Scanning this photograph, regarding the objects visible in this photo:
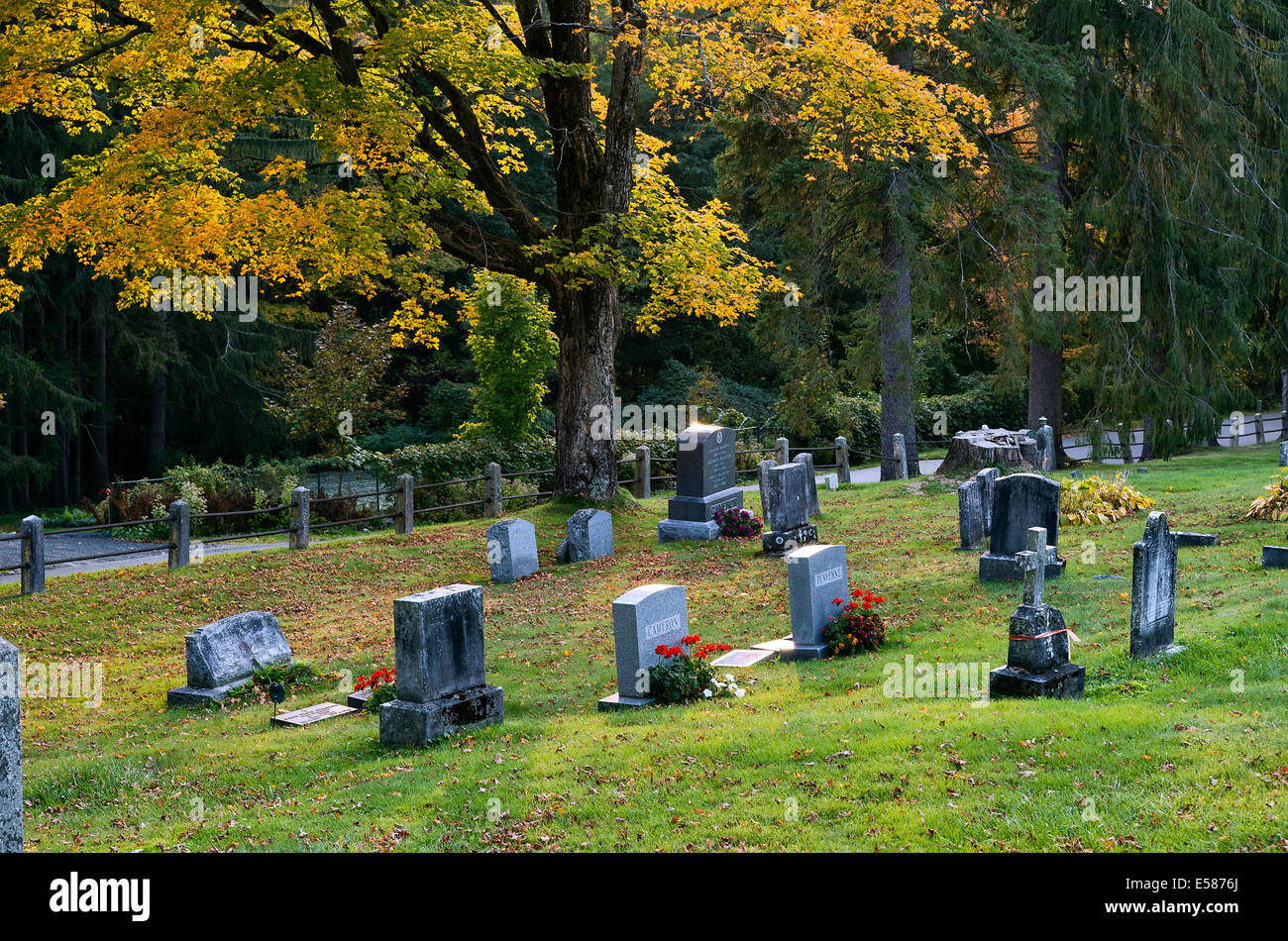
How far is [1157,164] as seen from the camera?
23.9 m

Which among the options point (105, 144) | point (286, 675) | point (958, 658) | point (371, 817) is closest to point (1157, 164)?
point (958, 658)

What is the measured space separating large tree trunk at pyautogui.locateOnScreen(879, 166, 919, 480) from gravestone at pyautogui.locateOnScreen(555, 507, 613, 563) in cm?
1027

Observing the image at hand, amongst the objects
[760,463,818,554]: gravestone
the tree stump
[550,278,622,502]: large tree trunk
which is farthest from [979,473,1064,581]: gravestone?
the tree stump

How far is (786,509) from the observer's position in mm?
17594

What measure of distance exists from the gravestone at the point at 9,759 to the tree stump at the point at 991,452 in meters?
21.0

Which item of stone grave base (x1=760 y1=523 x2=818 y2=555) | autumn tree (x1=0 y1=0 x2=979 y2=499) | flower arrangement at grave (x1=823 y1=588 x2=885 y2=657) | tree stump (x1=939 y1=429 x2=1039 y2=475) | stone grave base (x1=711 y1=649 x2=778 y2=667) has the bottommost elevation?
stone grave base (x1=711 y1=649 x2=778 y2=667)

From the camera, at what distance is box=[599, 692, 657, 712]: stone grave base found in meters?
10.0

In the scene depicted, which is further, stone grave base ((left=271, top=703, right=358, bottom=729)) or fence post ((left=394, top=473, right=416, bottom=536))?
fence post ((left=394, top=473, right=416, bottom=536))

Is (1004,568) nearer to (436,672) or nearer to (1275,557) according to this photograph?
(1275,557)

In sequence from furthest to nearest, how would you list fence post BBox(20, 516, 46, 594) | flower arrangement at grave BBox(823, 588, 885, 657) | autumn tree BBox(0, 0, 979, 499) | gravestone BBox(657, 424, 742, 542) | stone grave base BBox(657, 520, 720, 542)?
gravestone BBox(657, 424, 742, 542)
stone grave base BBox(657, 520, 720, 542)
fence post BBox(20, 516, 46, 594)
autumn tree BBox(0, 0, 979, 499)
flower arrangement at grave BBox(823, 588, 885, 657)

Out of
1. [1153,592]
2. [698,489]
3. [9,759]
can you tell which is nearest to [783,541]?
[698,489]

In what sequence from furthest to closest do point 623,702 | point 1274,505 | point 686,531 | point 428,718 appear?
point 686,531 < point 1274,505 < point 623,702 < point 428,718

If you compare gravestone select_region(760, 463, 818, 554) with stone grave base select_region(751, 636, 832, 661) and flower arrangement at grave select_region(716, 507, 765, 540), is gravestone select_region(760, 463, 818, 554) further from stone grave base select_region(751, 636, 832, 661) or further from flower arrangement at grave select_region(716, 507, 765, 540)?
stone grave base select_region(751, 636, 832, 661)

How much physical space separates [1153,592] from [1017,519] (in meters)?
4.46
